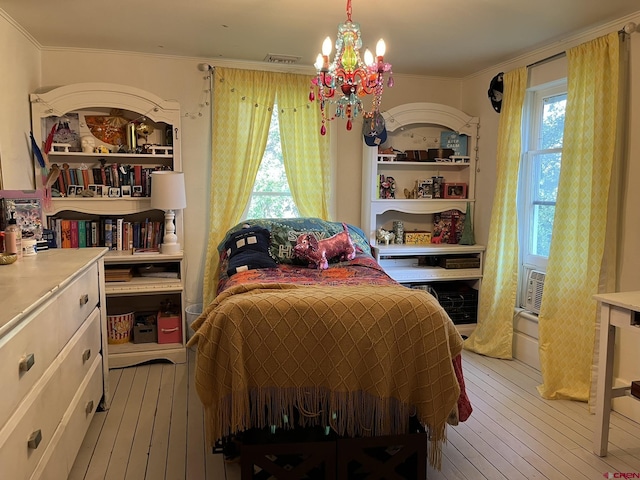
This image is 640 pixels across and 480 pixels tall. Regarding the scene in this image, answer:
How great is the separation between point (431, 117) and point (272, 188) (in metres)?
1.54

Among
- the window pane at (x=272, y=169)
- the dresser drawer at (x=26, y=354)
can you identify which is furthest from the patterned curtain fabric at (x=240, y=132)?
the dresser drawer at (x=26, y=354)

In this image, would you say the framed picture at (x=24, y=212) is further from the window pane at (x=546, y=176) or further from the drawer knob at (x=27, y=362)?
the window pane at (x=546, y=176)

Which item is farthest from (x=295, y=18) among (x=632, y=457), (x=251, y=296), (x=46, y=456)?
(x=632, y=457)

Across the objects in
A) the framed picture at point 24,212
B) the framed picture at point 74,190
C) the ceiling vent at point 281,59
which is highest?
the ceiling vent at point 281,59

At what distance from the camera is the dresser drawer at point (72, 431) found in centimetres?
175

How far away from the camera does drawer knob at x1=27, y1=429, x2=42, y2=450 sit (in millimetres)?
1544

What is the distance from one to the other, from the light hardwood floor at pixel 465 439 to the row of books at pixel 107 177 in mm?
1456

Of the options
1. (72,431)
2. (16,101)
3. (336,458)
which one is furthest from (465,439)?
(16,101)

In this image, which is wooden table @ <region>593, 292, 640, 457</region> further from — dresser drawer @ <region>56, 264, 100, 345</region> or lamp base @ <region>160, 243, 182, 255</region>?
lamp base @ <region>160, 243, 182, 255</region>

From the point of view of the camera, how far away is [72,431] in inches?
81.2

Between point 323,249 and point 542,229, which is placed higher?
point 542,229

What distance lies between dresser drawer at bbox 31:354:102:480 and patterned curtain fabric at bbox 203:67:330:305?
140 cm

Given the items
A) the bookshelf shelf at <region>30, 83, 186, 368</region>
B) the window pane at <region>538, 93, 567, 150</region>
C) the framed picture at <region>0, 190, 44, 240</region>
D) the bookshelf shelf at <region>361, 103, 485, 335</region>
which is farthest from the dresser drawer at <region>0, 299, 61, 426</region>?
the window pane at <region>538, 93, 567, 150</region>

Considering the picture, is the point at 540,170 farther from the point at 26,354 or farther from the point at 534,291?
the point at 26,354
